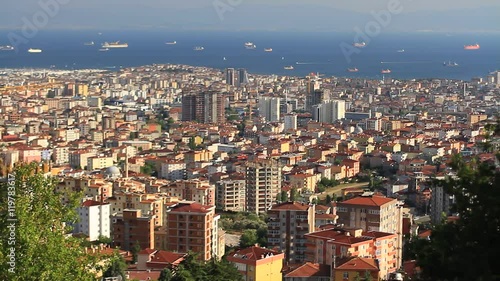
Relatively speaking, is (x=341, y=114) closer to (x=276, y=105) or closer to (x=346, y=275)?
(x=276, y=105)

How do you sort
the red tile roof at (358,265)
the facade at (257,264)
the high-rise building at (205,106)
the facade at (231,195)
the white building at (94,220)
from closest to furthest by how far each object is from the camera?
1. the red tile roof at (358,265)
2. the facade at (257,264)
3. the white building at (94,220)
4. the facade at (231,195)
5. the high-rise building at (205,106)

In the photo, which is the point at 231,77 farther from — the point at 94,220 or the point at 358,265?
the point at 358,265

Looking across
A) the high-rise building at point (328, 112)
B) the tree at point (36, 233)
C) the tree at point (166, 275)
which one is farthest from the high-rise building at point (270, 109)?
the tree at point (36, 233)

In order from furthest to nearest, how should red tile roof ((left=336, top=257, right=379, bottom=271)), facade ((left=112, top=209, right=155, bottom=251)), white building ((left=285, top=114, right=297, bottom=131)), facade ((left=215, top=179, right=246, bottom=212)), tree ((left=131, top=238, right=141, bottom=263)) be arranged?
white building ((left=285, top=114, right=297, bottom=131)) → facade ((left=215, top=179, right=246, bottom=212)) → facade ((left=112, top=209, right=155, bottom=251)) → tree ((left=131, top=238, right=141, bottom=263)) → red tile roof ((left=336, top=257, right=379, bottom=271))

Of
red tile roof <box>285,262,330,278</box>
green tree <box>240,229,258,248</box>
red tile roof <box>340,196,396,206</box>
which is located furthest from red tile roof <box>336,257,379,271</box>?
green tree <box>240,229,258,248</box>

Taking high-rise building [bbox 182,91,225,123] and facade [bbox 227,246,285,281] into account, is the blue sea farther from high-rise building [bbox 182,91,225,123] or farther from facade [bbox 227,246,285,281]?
facade [bbox 227,246,285,281]

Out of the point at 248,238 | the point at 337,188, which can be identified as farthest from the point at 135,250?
the point at 337,188

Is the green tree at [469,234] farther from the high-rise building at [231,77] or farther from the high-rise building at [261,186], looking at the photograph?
the high-rise building at [231,77]
